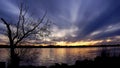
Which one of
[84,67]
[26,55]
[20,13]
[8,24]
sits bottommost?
[84,67]

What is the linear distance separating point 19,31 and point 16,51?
2755 millimetres

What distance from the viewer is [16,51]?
25.0 metres

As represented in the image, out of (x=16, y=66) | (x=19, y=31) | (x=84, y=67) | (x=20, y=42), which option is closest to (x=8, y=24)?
(x=19, y=31)

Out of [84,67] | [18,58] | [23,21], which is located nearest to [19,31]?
A: [23,21]

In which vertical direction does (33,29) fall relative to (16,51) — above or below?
above

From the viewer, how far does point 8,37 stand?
24234 mm

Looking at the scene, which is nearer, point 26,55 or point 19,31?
point 19,31

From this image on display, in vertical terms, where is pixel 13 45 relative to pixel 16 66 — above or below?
above

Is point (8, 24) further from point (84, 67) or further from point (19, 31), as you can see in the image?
point (84, 67)

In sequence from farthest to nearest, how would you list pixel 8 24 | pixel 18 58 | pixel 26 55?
1. pixel 26 55
2. pixel 18 58
3. pixel 8 24

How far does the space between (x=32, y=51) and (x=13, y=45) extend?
419 cm

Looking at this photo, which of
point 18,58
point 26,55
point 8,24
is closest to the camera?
point 8,24

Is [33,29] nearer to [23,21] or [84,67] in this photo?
[23,21]

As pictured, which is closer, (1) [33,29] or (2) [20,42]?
(1) [33,29]
